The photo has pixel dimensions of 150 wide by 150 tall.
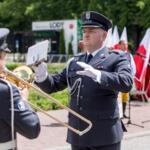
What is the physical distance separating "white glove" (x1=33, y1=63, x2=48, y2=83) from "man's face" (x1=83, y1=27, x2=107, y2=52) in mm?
350

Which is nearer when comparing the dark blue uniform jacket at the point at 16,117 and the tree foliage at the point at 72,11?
the dark blue uniform jacket at the point at 16,117

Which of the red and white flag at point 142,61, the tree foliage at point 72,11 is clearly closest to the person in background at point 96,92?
the red and white flag at point 142,61

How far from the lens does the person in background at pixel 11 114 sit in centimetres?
307

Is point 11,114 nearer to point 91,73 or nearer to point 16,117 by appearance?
point 16,117

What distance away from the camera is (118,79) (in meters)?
3.83

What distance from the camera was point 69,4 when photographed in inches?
1499

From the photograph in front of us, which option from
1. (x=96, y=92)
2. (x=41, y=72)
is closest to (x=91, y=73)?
(x=96, y=92)

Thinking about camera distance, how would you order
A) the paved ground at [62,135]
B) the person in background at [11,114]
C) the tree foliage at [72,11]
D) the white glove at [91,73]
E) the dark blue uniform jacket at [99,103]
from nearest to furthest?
the person in background at [11,114]
the white glove at [91,73]
the dark blue uniform jacket at [99,103]
the paved ground at [62,135]
the tree foliage at [72,11]

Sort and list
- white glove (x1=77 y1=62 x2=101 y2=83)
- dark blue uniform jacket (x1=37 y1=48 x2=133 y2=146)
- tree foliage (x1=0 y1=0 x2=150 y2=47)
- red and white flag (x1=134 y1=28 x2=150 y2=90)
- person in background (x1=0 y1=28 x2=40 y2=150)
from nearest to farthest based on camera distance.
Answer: person in background (x1=0 y1=28 x2=40 y2=150) → white glove (x1=77 y1=62 x2=101 y2=83) → dark blue uniform jacket (x1=37 y1=48 x2=133 y2=146) → red and white flag (x1=134 y1=28 x2=150 y2=90) → tree foliage (x1=0 y1=0 x2=150 y2=47)

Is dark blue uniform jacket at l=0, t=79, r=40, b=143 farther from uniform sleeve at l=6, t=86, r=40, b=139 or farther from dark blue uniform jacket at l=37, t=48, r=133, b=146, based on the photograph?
dark blue uniform jacket at l=37, t=48, r=133, b=146

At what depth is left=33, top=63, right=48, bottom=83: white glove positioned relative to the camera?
4066mm

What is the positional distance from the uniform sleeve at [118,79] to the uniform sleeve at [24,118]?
771 mm

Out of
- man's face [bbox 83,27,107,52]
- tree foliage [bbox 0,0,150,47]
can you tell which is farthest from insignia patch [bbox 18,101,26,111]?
tree foliage [bbox 0,0,150,47]

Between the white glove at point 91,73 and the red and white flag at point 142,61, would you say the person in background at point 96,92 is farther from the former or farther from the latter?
the red and white flag at point 142,61
